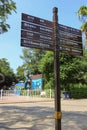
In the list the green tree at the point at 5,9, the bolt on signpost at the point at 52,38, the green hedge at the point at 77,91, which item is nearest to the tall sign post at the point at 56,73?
the bolt on signpost at the point at 52,38

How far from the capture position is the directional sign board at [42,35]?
24.9 feet

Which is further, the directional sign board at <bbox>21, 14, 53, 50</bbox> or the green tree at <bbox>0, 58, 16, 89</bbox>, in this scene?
the green tree at <bbox>0, 58, 16, 89</bbox>

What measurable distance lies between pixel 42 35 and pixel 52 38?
304 millimetres

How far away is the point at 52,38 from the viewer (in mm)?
7910

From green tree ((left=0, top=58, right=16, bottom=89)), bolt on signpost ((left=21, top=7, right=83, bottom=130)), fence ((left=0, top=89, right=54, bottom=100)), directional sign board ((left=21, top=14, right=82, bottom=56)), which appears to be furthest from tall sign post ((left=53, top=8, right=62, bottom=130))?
green tree ((left=0, top=58, right=16, bottom=89))

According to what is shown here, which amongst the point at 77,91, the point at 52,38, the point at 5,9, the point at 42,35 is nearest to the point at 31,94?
the point at 77,91

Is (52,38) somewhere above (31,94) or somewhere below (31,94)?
above

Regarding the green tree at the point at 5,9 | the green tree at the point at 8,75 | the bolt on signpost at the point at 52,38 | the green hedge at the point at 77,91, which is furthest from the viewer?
the green tree at the point at 8,75

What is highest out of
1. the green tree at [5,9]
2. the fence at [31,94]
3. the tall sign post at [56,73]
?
the green tree at [5,9]

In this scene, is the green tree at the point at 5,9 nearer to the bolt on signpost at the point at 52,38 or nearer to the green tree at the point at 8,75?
the bolt on signpost at the point at 52,38

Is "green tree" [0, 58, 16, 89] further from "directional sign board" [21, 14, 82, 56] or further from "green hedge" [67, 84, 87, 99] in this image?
"directional sign board" [21, 14, 82, 56]

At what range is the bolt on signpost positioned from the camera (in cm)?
752

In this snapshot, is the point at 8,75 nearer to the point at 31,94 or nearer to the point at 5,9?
the point at 31,94

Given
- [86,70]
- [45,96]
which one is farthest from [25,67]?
[45,96]
